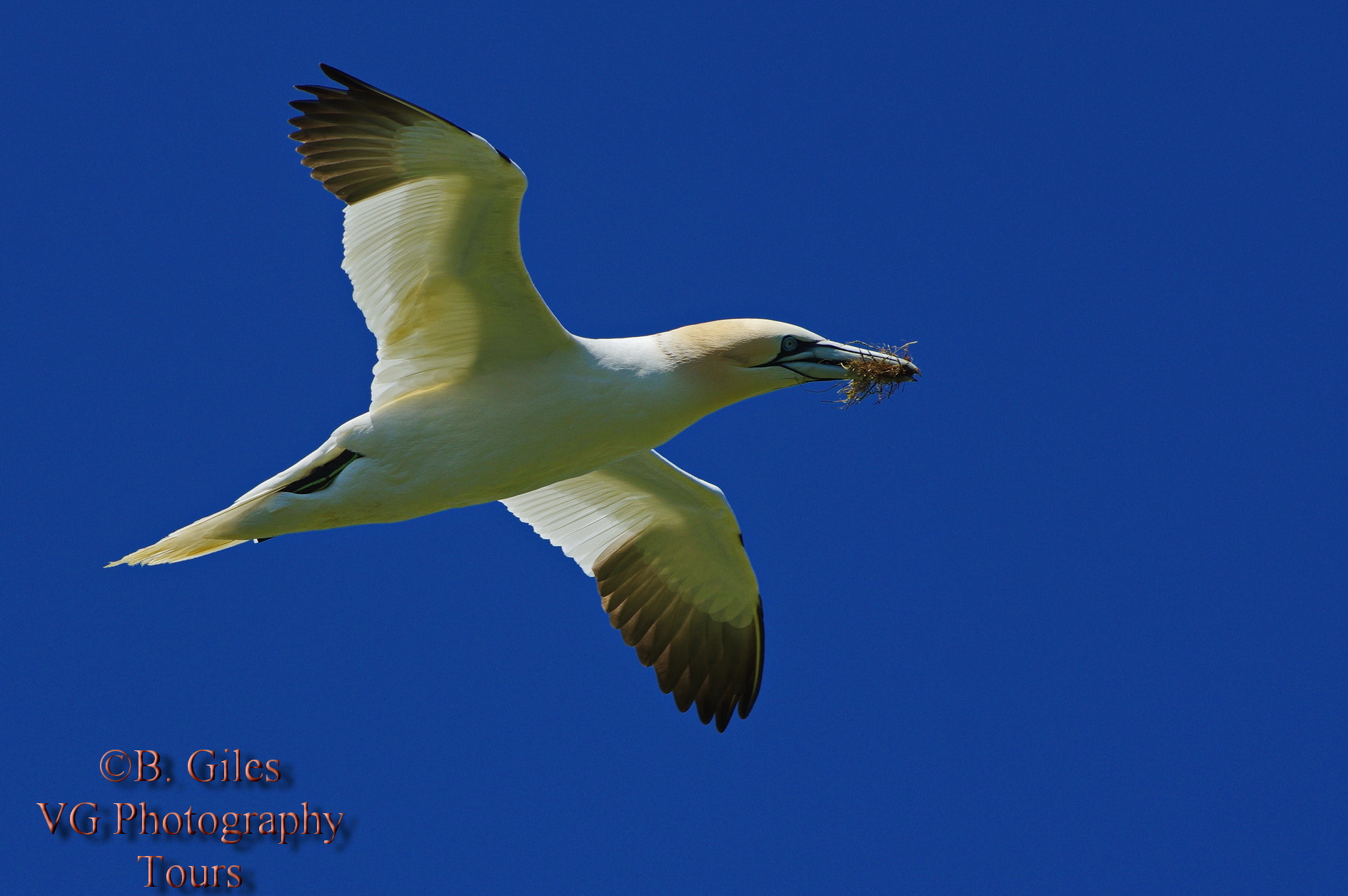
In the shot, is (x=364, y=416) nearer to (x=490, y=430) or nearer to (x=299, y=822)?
(x=490, y=430)

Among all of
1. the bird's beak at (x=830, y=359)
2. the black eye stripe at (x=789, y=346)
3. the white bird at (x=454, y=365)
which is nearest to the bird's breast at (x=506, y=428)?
the white bird at (x=454, y=365)

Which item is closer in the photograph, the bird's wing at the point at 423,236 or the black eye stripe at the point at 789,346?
the bird's wing at the point at 423,236

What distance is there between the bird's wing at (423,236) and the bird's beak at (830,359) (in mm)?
1468

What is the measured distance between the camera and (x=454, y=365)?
916cm

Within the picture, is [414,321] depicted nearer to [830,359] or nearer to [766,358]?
[766,358]

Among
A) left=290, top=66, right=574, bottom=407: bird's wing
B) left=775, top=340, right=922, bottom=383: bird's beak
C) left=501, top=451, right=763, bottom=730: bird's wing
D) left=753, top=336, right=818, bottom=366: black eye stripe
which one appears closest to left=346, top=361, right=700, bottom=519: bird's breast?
left=290, top=66, right=574, bottom=407: bird's wing

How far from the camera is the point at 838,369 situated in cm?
902

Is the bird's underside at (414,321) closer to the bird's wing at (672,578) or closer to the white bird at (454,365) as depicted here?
the white bird at (454,365)

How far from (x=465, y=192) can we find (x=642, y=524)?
3625 millimetres

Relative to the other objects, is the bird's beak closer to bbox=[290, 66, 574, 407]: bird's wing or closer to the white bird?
the white bird

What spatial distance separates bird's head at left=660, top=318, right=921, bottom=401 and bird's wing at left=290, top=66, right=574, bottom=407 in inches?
32.3

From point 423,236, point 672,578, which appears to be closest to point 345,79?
point 423,236

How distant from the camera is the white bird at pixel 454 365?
8.59 metres

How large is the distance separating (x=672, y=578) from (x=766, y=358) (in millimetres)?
2916
